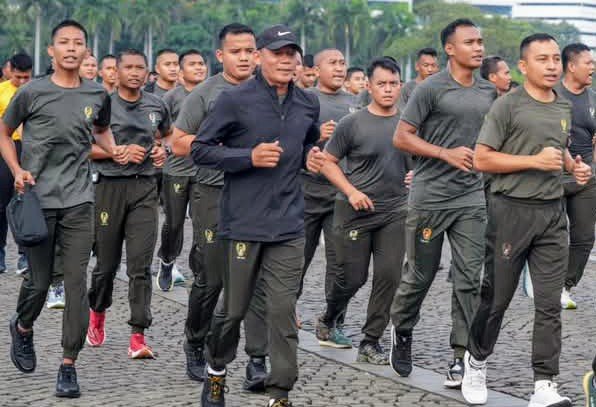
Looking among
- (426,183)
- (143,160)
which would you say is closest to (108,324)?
(143,160)

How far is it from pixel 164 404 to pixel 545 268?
7.12 ft

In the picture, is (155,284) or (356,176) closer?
(356,176)

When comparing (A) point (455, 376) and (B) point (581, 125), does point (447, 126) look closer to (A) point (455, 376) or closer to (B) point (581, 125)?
(A) point (455, 376)

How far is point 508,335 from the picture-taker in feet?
34.6

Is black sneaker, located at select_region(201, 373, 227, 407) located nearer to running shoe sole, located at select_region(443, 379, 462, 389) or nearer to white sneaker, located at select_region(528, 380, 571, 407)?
running shoe sole, located at select_region(443, 379, 462, 389)

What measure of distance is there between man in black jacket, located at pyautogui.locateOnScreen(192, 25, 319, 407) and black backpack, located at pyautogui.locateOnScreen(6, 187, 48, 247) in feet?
3.59

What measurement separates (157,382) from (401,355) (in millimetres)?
1489

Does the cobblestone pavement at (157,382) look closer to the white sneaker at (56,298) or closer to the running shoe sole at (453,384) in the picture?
the running shoe sole at (453,384)

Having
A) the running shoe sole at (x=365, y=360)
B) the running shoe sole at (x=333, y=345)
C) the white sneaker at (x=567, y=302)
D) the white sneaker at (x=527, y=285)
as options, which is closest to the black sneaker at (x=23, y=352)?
the running shoe sole at (x=365, y=360)

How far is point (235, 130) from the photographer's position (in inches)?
300

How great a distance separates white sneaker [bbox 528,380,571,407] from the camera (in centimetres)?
766

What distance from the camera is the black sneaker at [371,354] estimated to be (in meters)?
9.40

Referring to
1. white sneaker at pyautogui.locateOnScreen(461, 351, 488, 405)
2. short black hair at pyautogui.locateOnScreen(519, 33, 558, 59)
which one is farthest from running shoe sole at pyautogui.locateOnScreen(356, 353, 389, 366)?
short black hair at pyautogui.locateOnScreen(519, 33, 558, 59)

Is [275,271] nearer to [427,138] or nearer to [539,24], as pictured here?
[427,138]
